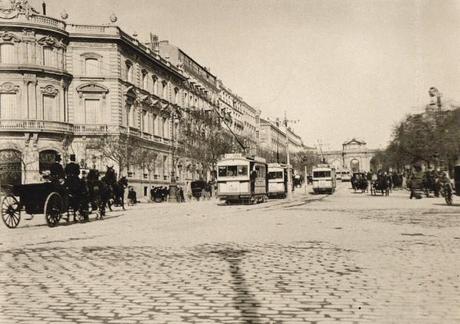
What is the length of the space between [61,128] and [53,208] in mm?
28184

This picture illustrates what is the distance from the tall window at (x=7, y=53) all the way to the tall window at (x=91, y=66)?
6.18 metres

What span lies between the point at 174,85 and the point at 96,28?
16.3 m

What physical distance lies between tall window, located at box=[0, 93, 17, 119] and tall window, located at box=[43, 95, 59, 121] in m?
2.34

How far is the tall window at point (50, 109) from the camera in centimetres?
4053

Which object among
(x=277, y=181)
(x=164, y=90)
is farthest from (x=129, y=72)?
(x=277, y=181)

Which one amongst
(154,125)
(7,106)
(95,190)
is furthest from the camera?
(154,125)

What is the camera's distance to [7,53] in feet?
128

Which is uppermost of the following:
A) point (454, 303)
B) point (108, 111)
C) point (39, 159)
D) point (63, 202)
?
point (108, 111)

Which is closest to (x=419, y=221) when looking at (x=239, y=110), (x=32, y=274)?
(x=32, y=274)

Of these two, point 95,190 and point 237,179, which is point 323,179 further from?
point 95,190

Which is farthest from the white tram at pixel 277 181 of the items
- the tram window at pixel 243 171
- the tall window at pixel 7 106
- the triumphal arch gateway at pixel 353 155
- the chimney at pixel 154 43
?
the triumphal arch gateway at pixel 353 155

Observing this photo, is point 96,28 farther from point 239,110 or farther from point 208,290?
point 239,110

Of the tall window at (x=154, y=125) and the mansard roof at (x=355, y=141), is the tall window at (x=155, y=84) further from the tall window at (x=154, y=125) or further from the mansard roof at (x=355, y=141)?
the mansard roof at (x=355, y=141)

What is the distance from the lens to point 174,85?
194 ft
